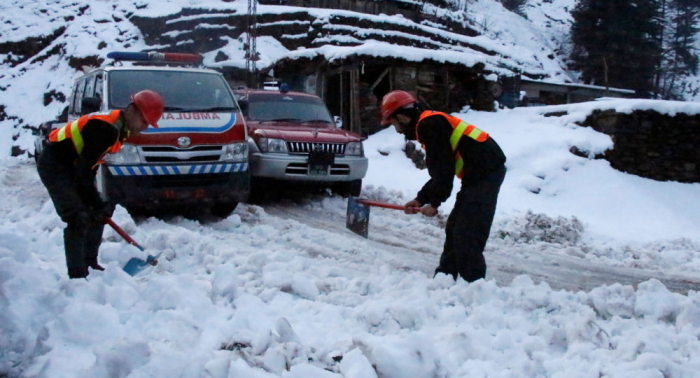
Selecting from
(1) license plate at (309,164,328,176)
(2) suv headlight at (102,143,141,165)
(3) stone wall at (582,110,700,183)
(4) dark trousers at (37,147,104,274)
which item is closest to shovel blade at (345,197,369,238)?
(1) license plate at (309,164,328,176)

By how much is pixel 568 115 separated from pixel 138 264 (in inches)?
Answer: 439

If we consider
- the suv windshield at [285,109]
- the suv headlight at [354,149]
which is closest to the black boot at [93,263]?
the suv headlight at [354,149]

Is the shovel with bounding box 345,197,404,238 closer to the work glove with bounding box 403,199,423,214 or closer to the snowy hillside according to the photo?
the work glove with bounding box 403,199,423,214

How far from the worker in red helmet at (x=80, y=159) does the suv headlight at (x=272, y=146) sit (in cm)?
407

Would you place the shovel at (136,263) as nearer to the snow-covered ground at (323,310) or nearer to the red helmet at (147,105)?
the snow-covered ground at (323,310)

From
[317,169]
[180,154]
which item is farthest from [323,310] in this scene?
[317,169]

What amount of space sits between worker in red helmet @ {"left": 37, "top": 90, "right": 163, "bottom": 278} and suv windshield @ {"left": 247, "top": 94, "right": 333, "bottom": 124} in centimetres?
514

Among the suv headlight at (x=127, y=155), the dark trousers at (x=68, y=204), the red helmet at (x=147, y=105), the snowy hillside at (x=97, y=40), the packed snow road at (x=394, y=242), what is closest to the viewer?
the dark trousers at (x=68, y=204)

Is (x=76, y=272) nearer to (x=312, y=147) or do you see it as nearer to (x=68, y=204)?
(x=68, y=204)

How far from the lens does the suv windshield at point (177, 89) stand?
734cm

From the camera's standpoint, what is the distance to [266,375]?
2672 millimetres

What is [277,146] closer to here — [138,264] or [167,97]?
[167,97]

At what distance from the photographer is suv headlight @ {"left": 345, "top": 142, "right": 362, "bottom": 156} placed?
29.5ft

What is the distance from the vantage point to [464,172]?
4598 millimetres
